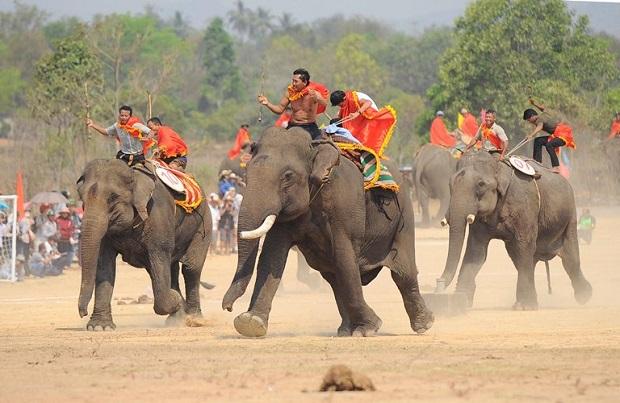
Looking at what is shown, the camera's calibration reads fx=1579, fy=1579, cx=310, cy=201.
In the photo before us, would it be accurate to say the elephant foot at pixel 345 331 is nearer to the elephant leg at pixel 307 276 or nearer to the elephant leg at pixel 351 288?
the elephant leg at pixel 351 288

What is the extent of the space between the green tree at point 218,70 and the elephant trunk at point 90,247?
86.1 meters

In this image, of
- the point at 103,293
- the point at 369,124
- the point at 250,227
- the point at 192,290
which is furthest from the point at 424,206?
the point at 250,227

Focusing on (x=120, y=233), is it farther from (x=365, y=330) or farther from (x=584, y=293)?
(x=584, y=293)

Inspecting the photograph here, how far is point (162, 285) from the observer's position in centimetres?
1836

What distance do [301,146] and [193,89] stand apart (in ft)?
309

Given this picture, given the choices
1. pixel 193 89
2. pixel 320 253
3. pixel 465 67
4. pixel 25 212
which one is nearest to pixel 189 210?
pixel 320 253

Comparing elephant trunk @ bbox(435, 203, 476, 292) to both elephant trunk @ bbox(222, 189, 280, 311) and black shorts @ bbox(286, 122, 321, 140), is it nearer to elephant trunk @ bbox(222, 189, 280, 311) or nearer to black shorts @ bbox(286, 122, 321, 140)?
black shorts @ bbox(286, 122, 321, 140)

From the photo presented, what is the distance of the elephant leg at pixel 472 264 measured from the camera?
21.3m

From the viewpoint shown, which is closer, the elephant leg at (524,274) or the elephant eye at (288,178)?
the elephant eye at (288,178)

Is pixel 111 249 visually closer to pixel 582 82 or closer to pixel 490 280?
pixel 490 280

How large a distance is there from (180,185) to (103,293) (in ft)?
6.51

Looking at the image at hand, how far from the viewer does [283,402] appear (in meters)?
10.9

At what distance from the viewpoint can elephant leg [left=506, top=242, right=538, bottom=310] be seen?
69.9 ft

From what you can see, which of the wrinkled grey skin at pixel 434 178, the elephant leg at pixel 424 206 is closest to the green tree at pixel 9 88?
the wrinkled grey skin at pixel 434 178
